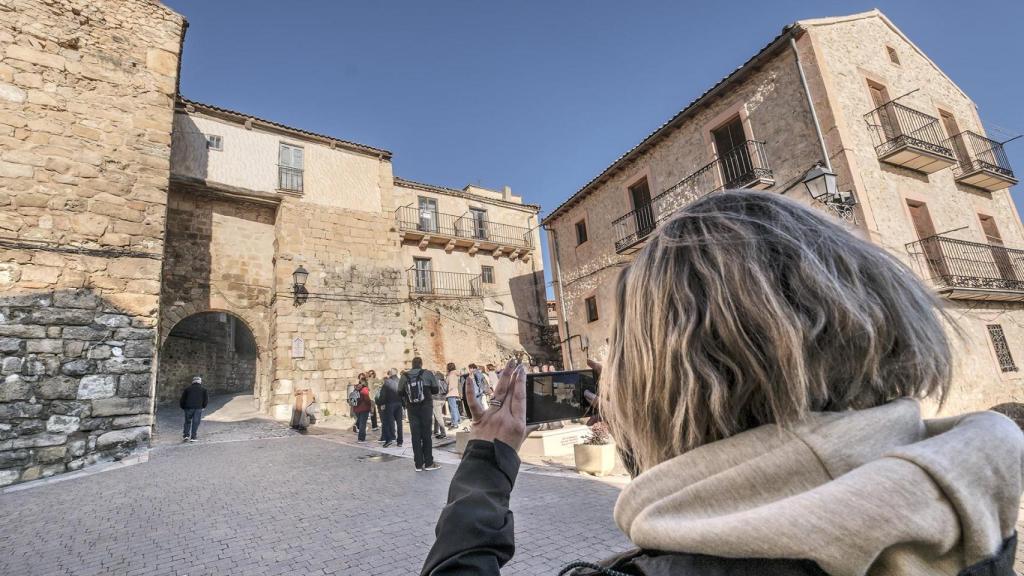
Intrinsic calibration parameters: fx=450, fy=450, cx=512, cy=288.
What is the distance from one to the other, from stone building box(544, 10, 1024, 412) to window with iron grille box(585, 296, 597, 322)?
2.69 metres

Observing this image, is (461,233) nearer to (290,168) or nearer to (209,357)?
(290,168)

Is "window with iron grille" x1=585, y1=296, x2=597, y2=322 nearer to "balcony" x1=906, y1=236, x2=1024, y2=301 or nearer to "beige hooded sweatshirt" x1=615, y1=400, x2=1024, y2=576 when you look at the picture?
"balcony" x1=906, y1=236, x2=1024, y2=301

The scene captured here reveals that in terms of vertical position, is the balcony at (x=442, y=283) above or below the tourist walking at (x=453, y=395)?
above

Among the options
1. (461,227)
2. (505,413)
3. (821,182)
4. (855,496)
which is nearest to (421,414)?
(505,413)

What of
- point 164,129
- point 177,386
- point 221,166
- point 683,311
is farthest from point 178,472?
point 177,386

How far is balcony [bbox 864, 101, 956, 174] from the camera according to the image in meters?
9.30

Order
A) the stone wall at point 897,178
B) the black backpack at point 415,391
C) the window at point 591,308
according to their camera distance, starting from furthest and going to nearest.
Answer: the window at point 591,308 < the stone wall at point 897,178 < the black backpack at point 415,391

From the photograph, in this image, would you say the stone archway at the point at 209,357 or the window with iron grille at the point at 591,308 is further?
the stone archway at the point at 209,357

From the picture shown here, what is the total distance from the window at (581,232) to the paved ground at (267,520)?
1100 cm

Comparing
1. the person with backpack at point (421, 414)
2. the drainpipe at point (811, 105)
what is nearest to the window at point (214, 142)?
the person with backpack at point (421, 414)

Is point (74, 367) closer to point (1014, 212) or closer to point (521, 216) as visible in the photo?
point (521, 216)

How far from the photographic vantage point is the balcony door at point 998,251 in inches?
407

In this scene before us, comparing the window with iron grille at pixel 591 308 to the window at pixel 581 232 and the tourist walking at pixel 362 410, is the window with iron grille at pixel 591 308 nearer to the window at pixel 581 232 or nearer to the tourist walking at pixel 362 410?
the window at pixel 581 232

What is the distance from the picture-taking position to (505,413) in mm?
1209
